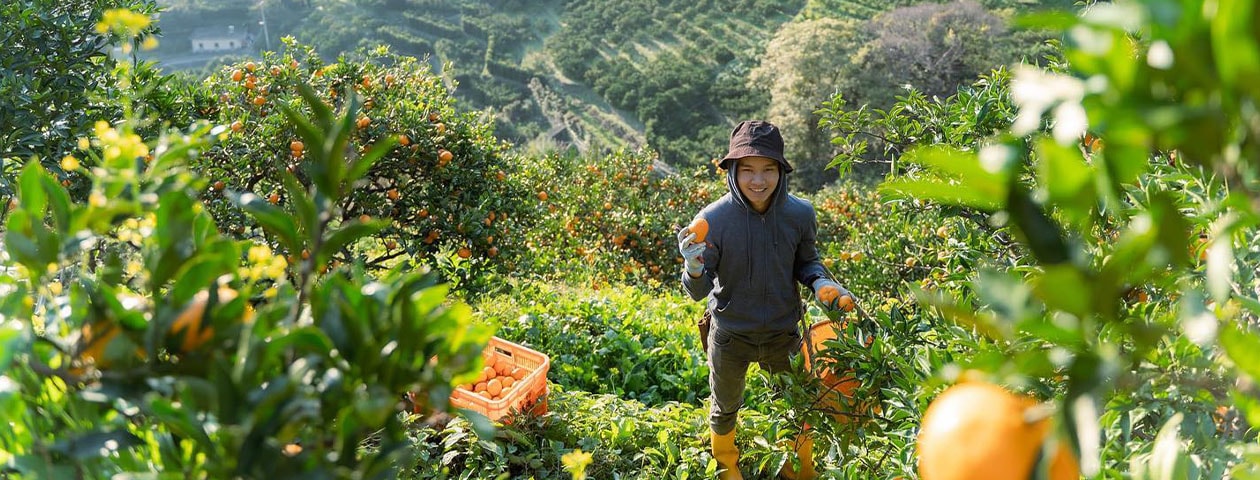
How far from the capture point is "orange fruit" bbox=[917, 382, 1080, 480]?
1.65 ft

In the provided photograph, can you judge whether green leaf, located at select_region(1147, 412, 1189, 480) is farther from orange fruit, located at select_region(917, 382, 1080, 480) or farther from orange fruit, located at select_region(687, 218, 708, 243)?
orange fruit, located at select_region(687, 218, 708, 243)

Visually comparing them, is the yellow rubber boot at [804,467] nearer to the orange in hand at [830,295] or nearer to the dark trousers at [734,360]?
the dark trousers at [734,360]

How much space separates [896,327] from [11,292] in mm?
1519

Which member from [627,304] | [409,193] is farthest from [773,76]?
[409,193]

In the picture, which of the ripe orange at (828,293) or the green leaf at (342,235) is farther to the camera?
the ripe orange at (828,293)

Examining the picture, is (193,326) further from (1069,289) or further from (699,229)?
(699,229)

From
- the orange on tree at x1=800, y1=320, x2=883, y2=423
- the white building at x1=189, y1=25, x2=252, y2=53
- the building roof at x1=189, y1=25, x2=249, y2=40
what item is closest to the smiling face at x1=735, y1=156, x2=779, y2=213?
the orange on tree at x1=800, y1=320, x2=883, y2=423

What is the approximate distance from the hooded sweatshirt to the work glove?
108mm

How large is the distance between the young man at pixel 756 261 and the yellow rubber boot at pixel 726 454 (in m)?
0.20

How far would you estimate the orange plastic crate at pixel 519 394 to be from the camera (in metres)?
2.77

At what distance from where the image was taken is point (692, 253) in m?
2.34

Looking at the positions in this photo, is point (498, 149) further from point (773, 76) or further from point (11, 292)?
point (773, 76)

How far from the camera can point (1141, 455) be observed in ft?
3.01

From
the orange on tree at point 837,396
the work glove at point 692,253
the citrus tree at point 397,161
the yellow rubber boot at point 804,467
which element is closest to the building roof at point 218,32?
the citrus tree at point 397,161
